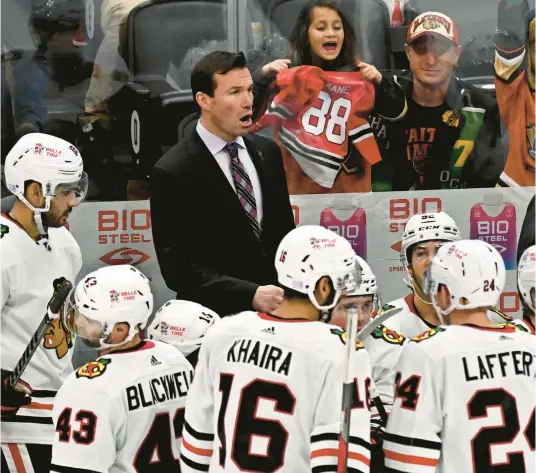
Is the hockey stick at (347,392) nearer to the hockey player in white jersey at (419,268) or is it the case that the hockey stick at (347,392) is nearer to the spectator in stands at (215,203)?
the hockey player in white jersey at (419,268)

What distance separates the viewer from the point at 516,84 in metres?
5.72

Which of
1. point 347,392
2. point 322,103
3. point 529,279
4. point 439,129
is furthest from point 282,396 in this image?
point 439,129

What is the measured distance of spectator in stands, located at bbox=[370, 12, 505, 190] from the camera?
5.65 metres

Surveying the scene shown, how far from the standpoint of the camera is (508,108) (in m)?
5.73

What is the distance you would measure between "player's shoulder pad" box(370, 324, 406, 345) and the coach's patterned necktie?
976mm

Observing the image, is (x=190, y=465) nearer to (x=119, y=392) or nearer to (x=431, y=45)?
(x=119, y=392)

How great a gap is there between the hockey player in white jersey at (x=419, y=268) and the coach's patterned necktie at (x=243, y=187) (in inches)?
28.4

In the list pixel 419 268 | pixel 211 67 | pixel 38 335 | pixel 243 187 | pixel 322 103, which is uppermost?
pixel 211 67

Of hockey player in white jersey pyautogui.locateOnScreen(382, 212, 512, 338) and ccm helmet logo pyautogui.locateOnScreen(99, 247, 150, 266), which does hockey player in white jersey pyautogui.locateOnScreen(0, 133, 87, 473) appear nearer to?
ccm helmet logo pyautogui.locateOnScreen(99, 247, 150, 266)

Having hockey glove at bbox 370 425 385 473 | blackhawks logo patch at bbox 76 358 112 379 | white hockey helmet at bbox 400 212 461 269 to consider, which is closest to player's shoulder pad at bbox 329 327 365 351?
hockey glove at bbox 370 425 385 473

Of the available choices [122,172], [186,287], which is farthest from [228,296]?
[122,172]

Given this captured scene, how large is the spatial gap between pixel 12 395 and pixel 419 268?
1.74 m

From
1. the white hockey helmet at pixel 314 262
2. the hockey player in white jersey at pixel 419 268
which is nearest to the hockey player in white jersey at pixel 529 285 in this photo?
the hockey player in white jersey at pixel 419 268

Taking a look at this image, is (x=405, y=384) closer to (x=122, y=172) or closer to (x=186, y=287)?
(x=186, y=287)
